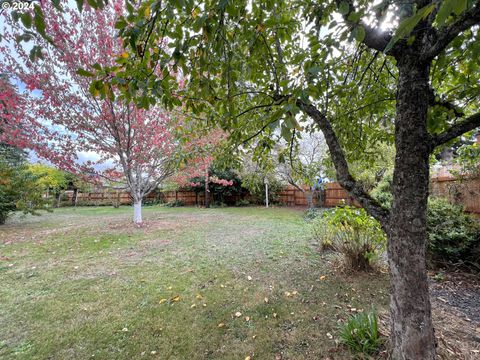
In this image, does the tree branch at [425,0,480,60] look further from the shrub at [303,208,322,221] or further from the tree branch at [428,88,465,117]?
the shrub at [303,208,322,221]

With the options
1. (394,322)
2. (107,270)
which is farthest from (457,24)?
(107,270)

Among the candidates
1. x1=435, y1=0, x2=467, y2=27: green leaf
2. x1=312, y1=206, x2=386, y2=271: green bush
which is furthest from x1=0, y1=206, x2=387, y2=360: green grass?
x1=435, y1=0, x2=467, y2=27: green leaf

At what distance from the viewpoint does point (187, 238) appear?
5672mm

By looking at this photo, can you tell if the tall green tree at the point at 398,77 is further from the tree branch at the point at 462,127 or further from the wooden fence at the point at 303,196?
the wooden fence at the point at 303,196

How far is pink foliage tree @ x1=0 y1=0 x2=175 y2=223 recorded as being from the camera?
4.71m

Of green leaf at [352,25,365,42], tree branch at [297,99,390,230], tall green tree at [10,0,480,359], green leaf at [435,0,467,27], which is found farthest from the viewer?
tree branch at [297,99,390,230]

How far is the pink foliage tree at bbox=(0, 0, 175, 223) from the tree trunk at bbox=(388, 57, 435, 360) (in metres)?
4.66

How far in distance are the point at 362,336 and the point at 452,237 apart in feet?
7.91

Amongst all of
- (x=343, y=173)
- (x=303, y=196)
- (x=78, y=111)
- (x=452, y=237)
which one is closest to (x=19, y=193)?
(x=78, y=111)

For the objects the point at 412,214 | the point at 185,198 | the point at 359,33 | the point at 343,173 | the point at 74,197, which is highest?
the point at 359,33

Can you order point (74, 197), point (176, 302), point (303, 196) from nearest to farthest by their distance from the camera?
point (176, 302), point (303, 196), point (74, 197)

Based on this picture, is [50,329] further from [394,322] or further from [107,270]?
[394,322]

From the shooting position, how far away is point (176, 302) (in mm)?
2662

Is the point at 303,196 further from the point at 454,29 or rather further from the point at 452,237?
the point at 454,29
